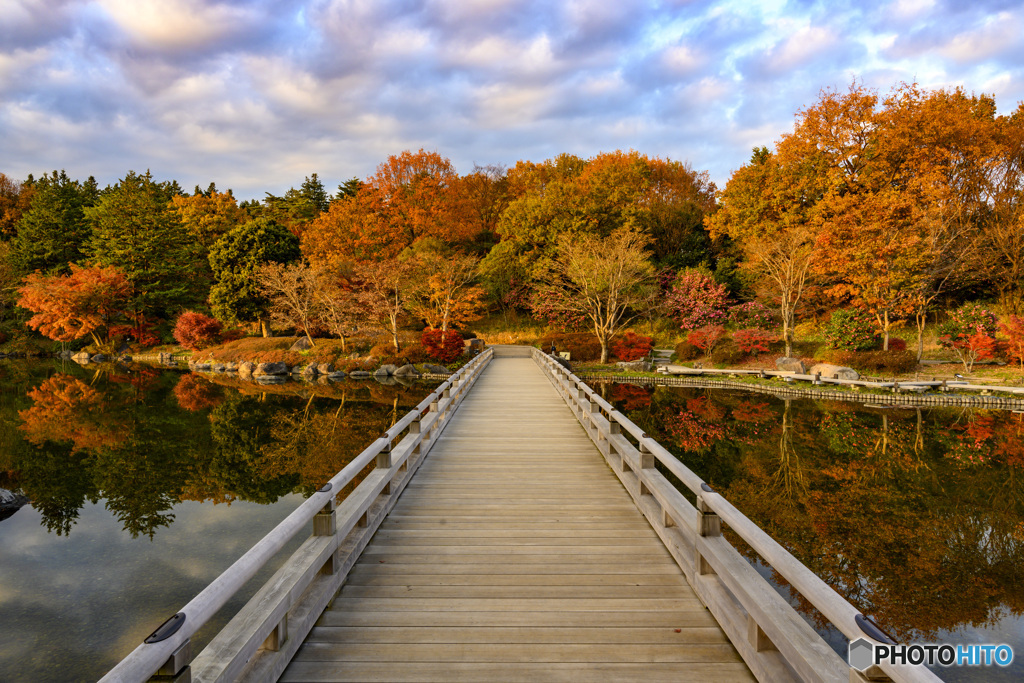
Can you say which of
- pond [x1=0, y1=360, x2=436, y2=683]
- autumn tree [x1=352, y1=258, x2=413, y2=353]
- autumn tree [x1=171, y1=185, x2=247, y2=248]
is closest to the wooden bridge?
pond [x1=0, y1=360, x2=436, y2=683]

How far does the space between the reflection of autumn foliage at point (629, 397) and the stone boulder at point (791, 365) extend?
246 inches

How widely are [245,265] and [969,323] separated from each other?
121 ft

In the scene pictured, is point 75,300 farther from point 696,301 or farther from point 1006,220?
point 1006,220

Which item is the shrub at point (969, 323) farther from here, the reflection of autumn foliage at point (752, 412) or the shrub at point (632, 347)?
the shrub at point (632, 347)

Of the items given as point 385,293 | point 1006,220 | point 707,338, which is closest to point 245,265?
point 385,293

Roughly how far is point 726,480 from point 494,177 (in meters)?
35.9

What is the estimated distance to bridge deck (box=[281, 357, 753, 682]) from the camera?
2.66 metres

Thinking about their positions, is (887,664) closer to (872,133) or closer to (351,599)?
(351,599)

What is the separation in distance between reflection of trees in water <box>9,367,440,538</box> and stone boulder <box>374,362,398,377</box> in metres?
3.51

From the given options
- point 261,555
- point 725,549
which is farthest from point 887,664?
point 261,555

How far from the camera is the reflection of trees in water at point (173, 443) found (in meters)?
8.30

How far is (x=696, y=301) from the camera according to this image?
26.4 metres

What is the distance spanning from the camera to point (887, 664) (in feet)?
5.24

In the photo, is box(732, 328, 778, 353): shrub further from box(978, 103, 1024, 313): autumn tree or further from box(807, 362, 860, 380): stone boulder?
box(978, 103, 1024, 313): autumn tree
